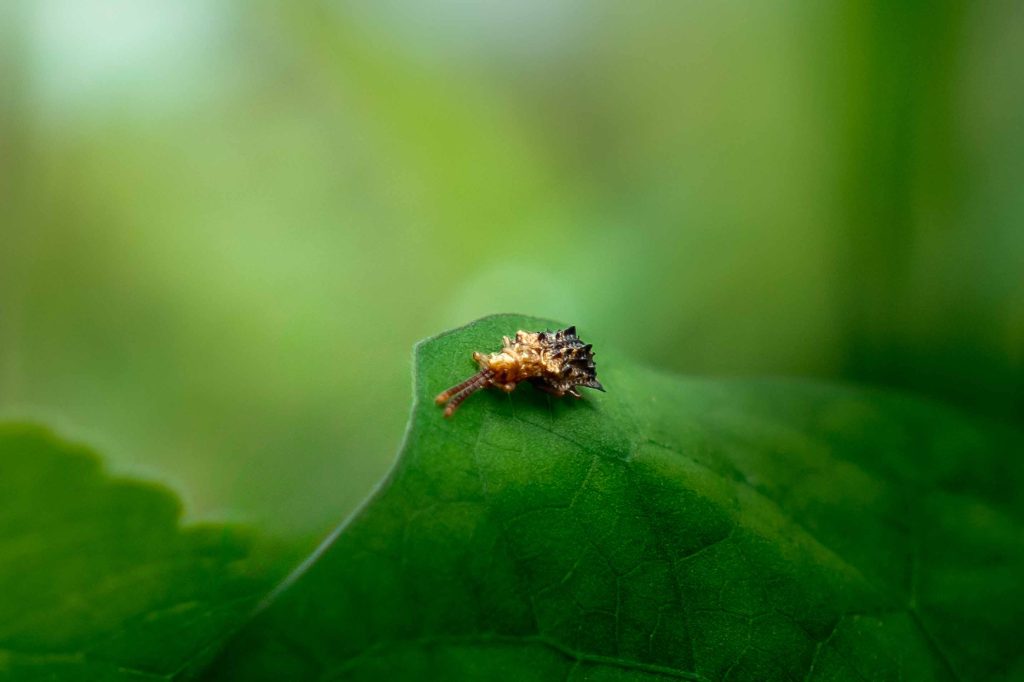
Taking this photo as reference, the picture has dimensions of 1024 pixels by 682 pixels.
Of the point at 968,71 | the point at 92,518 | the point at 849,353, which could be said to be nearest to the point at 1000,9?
the point at 968,71

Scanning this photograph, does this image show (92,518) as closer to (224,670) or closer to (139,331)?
(224,670)

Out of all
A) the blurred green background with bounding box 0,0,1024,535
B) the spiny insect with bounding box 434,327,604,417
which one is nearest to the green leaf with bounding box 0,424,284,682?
the spiny insect with bounding box 434,327,604,417

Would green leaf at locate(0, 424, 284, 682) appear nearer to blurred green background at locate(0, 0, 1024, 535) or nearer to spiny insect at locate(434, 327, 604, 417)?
spiny insect at locate(434, 327, 604, 417)

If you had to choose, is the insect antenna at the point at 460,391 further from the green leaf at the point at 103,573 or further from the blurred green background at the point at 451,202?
the blurred green background at the point at 451,202

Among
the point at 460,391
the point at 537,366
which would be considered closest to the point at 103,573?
the point at 460,391

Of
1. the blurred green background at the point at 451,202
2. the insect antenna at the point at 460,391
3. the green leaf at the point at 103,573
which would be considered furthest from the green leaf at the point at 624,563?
the blurred green background at the point at 451,202
